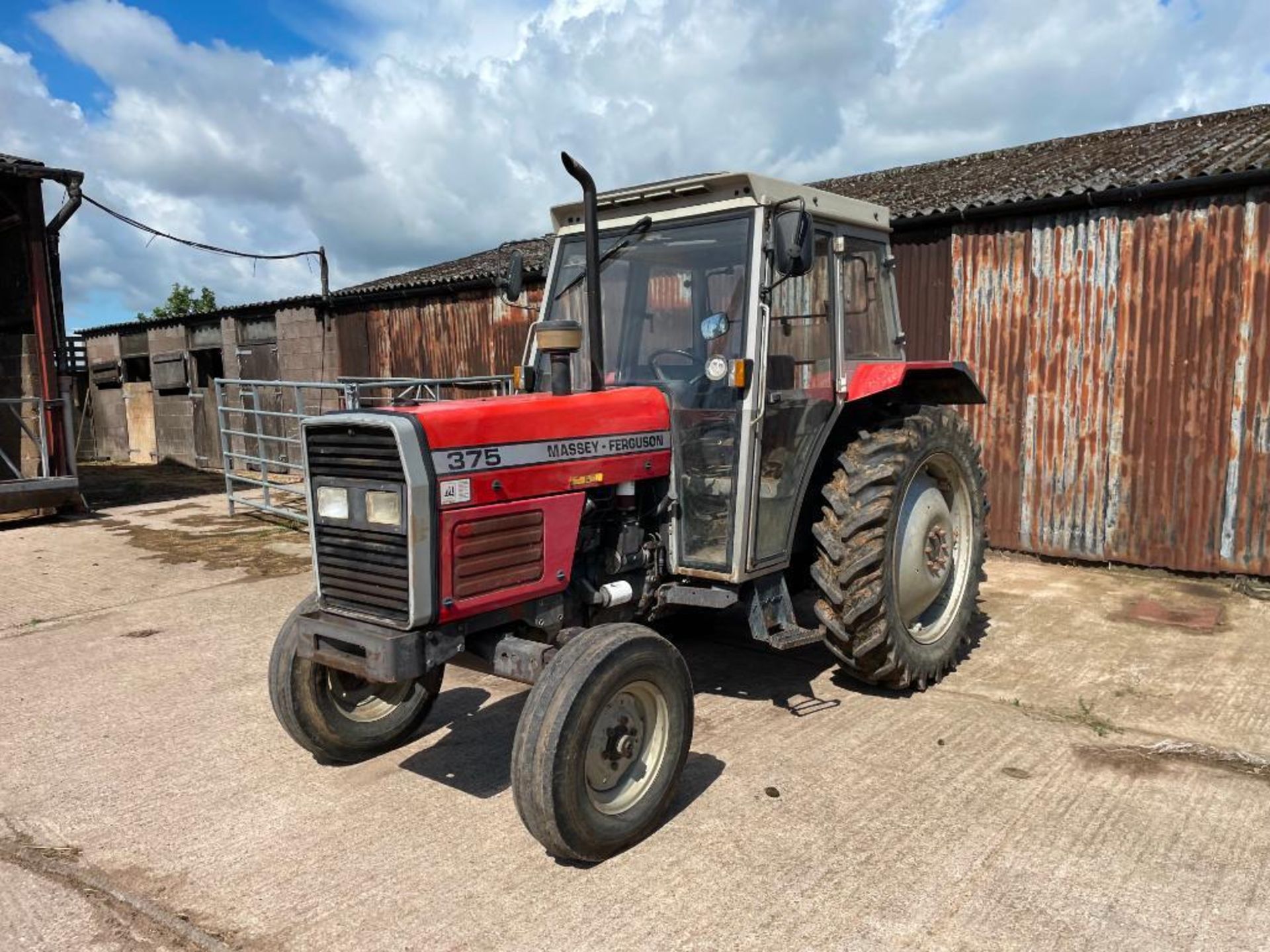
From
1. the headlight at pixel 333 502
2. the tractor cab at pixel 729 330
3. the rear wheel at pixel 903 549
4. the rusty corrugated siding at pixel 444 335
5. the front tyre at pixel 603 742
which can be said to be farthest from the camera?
the rusty corrugated siding at pixel 444 335

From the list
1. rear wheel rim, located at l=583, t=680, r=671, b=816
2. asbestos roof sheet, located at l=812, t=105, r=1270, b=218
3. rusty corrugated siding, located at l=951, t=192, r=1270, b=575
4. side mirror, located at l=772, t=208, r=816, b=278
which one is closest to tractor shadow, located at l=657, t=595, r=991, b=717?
rear wheel rim, located at l=583, t=680, r=671, b=816

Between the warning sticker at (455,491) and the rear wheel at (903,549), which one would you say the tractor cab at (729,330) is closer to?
the rear wheel at (903,549)

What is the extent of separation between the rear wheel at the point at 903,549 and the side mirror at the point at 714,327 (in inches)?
35.2

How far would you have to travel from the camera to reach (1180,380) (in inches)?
256

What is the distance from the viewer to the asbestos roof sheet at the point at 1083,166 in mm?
6551

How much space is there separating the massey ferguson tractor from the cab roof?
0.5 inches

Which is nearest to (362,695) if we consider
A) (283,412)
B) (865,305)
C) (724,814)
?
(724,814)

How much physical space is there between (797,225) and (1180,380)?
4467 millimetres

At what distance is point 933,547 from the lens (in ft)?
15.3

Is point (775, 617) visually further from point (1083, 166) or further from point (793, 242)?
point (1083, 166)

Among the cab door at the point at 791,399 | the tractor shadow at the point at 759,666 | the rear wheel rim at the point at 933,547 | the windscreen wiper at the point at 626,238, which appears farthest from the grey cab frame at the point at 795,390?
the tractor shadow at the point at 759,666

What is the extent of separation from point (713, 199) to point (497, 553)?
1.81 metres

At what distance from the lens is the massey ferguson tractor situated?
302 cm

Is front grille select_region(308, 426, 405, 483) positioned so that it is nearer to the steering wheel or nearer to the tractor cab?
the tractor cab
